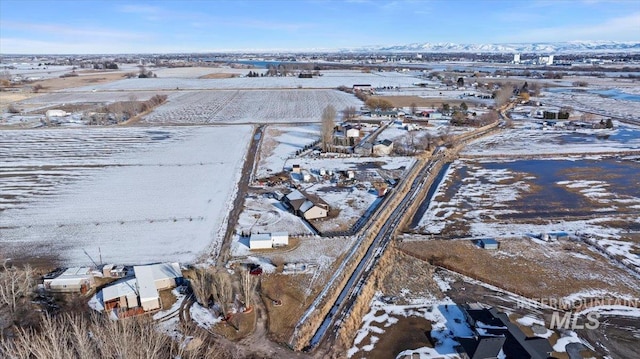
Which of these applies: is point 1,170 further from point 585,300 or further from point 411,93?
point 411,93

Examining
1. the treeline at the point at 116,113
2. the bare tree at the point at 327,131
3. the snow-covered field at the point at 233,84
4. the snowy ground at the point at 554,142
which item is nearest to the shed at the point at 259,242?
the bare tree at the point at 327,131

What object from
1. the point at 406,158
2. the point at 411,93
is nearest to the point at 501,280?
the point at 406,158

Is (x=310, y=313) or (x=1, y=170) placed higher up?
(x=1, y=170)

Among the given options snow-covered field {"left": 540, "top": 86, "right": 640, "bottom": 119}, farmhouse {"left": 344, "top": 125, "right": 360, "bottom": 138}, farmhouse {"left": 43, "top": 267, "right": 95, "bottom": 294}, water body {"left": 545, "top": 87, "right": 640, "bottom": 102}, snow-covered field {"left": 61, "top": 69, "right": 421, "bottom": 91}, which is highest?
snow-covered field {"left": 61, "top": 69, "right": 421, "bottom": 91}

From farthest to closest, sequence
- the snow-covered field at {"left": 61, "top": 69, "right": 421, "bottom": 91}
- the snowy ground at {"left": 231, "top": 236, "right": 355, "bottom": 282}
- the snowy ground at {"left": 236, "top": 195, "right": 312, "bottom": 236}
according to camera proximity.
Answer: the snow-covered field at {"left": 61, "top": 69, "right": 421, "bottom": 91}, the snowy ground at {"left": 236, "top": 195, "right": 312, "bottom": 236}, the snowy ground at {"left": 231, "top": 236, "right": 355, "bottom": 282}

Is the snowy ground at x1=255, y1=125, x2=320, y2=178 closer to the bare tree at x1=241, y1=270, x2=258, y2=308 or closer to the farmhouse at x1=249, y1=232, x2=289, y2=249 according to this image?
the farmhouse at x1=249, y1=232, x2=289, y2=249

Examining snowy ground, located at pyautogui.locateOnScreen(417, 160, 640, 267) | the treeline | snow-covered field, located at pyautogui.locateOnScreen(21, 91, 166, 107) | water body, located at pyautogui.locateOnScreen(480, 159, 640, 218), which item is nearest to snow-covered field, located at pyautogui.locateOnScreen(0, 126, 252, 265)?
the treeline

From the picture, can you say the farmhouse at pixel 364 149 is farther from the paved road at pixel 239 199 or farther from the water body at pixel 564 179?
the water body at pixel 564 179
